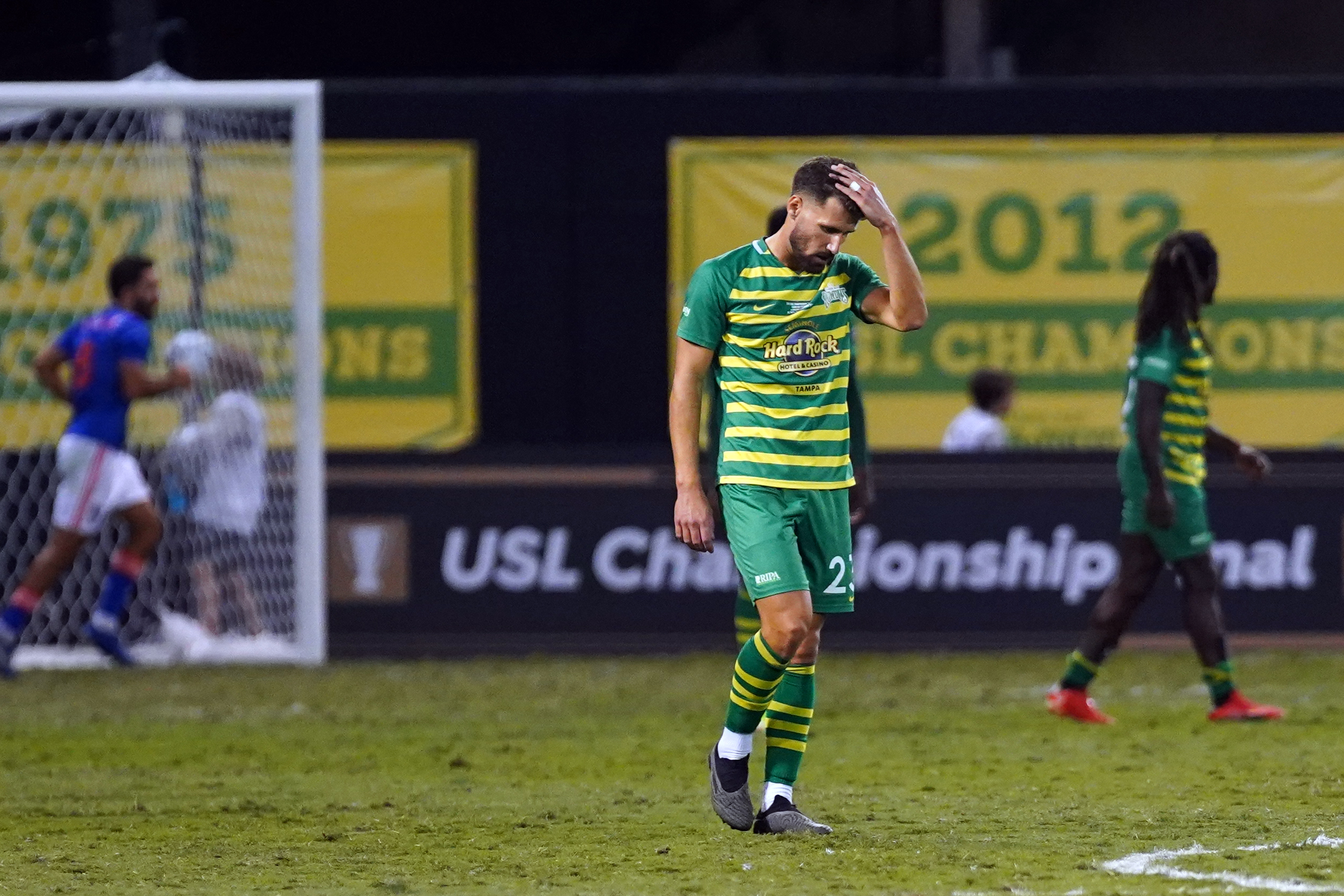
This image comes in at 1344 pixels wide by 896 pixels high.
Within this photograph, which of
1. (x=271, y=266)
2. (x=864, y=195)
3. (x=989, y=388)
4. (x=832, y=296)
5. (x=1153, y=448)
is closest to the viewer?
(x=864, y=195)

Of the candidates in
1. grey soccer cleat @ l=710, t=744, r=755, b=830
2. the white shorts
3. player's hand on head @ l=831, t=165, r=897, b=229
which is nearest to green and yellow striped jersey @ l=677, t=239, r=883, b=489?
player's hand on head @ l=831, t=165, r=897, b=229

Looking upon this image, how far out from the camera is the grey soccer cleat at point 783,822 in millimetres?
6367

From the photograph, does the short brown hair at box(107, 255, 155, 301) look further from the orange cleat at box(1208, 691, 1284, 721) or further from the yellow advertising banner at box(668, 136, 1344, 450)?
the orange cleat at box(1208, 691, 1284, 721)

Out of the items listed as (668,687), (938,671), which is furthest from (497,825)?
(938,671)

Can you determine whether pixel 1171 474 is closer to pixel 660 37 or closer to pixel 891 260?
pixel 891 260

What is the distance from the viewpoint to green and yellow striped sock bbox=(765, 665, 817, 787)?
6402mm

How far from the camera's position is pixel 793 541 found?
6195 mm

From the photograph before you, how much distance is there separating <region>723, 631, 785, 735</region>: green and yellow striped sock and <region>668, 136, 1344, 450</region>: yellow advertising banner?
6809 millimetres

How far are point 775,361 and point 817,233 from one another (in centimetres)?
38

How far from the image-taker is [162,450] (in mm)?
12805

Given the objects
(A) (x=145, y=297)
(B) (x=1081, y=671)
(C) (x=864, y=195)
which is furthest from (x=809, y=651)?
(A) (x=145, y=297)

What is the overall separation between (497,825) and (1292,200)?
800cm

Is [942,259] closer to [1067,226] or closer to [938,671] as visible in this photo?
[1067,226]

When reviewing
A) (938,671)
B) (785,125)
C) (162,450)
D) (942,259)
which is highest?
(785,125)
